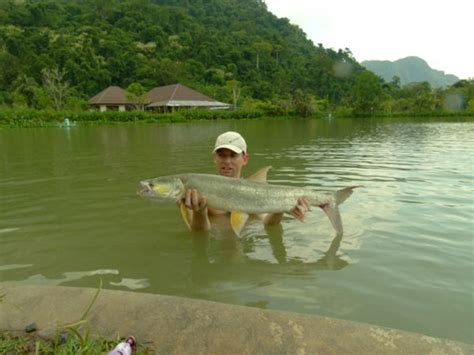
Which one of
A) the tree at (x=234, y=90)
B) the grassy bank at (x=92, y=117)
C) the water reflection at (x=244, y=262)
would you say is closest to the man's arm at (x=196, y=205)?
the water reflection at (x=244, y=262)

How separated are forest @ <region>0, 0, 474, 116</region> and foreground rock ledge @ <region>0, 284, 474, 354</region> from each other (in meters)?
54.5

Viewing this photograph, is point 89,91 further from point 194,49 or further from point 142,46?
point 194,49

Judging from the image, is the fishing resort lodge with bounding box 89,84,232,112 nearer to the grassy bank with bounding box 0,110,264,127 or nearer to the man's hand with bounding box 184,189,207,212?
the grassy bank with bounding box 0,110,264,127

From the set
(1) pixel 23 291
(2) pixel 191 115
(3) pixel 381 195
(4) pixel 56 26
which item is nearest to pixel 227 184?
(1) pixel 23 291

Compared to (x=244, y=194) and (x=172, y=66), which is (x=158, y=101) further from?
(x=244, y=194)

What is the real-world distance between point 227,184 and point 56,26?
11263 centimetres

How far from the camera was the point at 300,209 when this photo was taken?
445 cm

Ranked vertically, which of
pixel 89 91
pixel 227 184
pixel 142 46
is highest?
pixel 142 46

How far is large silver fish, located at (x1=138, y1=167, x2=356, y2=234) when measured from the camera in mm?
4328

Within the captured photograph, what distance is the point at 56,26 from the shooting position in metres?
100

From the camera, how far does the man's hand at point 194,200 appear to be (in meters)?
4.33

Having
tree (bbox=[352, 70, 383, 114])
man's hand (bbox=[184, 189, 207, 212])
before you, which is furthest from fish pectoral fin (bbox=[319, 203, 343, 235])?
tree (bbox=[352, 70, 383, 114])

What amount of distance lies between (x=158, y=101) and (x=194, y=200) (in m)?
62.4

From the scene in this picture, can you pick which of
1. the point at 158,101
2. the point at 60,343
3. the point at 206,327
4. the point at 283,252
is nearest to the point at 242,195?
the point at 283,252
